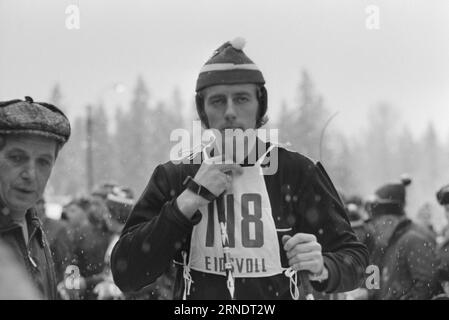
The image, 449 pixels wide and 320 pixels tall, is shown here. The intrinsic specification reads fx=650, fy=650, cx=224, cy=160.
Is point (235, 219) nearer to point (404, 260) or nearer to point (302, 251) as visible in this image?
point (302, 251)

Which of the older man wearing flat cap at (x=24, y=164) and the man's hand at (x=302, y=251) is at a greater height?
the older man wearing flat cap at (x=24, y=164)

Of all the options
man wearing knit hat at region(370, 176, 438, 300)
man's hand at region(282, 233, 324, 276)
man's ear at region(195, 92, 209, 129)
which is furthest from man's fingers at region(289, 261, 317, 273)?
man wearing knit hat at region(370, 176, 438, 300)

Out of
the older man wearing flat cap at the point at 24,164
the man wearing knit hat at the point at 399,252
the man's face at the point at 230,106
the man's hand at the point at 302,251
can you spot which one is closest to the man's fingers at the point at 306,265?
the man's hand at the point at 302,251

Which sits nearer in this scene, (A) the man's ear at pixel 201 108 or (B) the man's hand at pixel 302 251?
(B) the man's hand at pixel 302 251

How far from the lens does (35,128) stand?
1.98 metres

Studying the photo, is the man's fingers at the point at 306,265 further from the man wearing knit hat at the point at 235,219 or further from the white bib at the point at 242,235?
the white bib at the point at 242,235

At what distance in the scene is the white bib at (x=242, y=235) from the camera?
2.13 metres

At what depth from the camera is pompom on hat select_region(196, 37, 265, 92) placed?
2.22 meters

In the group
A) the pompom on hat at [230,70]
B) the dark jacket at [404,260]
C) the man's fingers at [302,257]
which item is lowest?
the dark jacket at [404,260]

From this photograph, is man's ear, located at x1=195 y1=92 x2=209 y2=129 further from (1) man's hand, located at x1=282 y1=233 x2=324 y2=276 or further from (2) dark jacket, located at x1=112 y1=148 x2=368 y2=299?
(1) man's hand, located at x1=282 y1=233 x2=324 y2=276

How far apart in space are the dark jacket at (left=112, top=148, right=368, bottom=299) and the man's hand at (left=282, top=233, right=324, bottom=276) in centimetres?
14

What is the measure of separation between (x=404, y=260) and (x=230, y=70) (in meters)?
2.84
